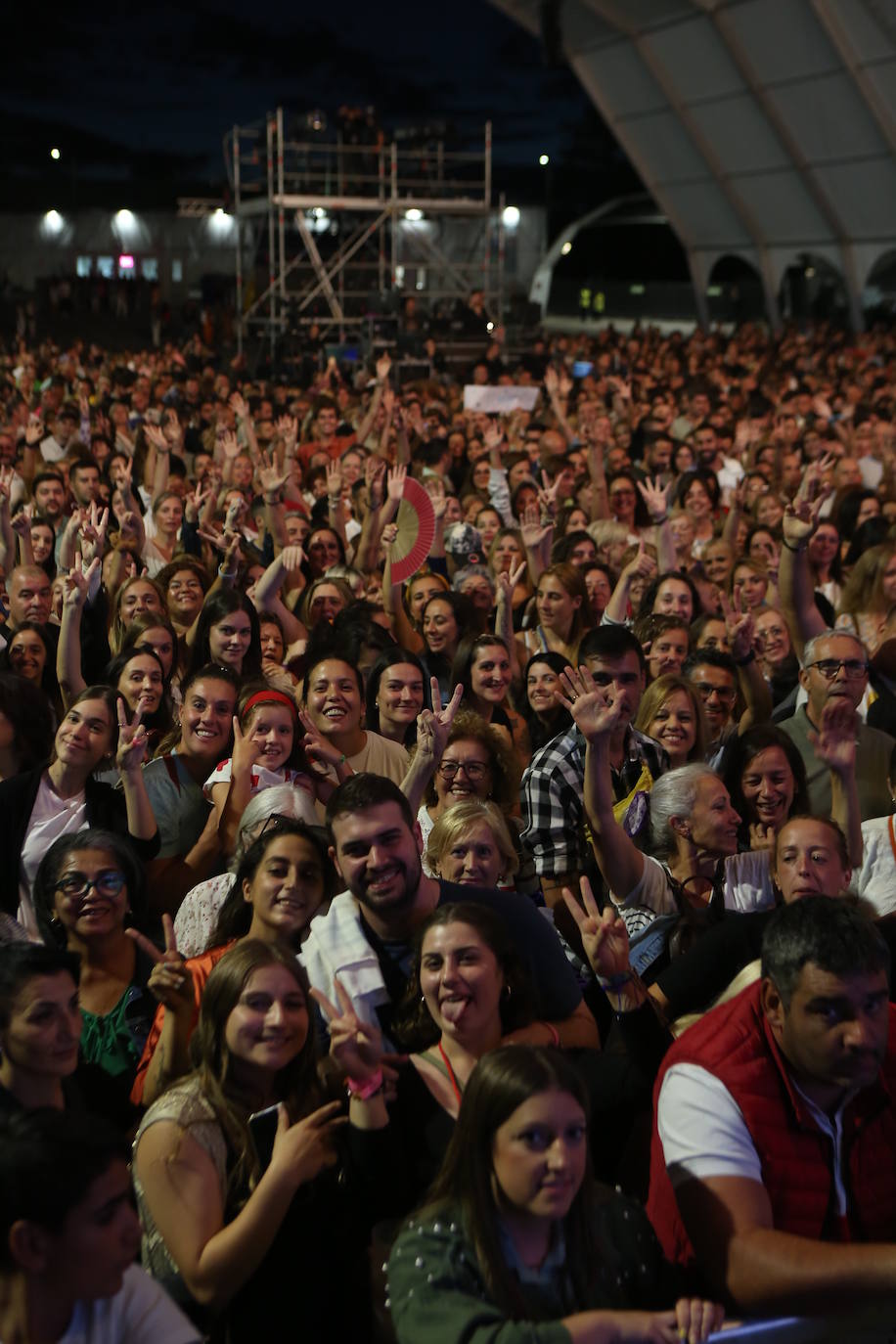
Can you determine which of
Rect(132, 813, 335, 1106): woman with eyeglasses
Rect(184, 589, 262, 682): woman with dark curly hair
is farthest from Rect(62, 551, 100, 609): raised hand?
Rect(132, 813, 335, 1106): woman with eyeglasses

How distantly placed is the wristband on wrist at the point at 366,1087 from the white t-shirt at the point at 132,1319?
53 centimetres

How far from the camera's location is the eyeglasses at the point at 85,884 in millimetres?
3865

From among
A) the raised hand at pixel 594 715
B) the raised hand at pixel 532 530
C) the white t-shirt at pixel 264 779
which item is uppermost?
the raised hand at pixel 532 530

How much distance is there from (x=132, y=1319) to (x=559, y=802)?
2.39 m

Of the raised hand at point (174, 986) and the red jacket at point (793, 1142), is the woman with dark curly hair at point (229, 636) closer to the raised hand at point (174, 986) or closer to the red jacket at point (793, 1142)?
the raised hand at point (174, 986)

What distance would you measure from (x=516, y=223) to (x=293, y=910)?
41.3 meters

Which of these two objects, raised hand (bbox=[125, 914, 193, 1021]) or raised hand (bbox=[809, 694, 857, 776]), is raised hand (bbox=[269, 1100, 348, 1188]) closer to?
raised hand (bbox=[125, 914, 193, 1021])

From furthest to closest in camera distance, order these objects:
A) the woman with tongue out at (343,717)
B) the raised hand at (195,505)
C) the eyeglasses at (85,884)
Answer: the raised hand at (195,505) → the woman with tongue out at (343,717) → the eyeglasses at (85,884)

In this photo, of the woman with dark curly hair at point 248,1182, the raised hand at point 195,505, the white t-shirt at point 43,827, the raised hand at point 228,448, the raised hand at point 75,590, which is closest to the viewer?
the woman with dark curly hair at point 248,1182

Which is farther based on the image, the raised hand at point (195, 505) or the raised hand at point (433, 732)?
the raised hand at point (195, 505)

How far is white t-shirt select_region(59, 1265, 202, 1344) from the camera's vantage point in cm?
242

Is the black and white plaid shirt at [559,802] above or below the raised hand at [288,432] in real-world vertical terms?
below

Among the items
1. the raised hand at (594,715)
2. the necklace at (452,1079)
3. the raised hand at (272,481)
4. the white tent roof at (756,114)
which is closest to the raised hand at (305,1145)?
the necklace at (452,1079)

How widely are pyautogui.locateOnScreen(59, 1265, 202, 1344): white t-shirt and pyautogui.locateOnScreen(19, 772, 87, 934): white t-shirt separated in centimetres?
202
